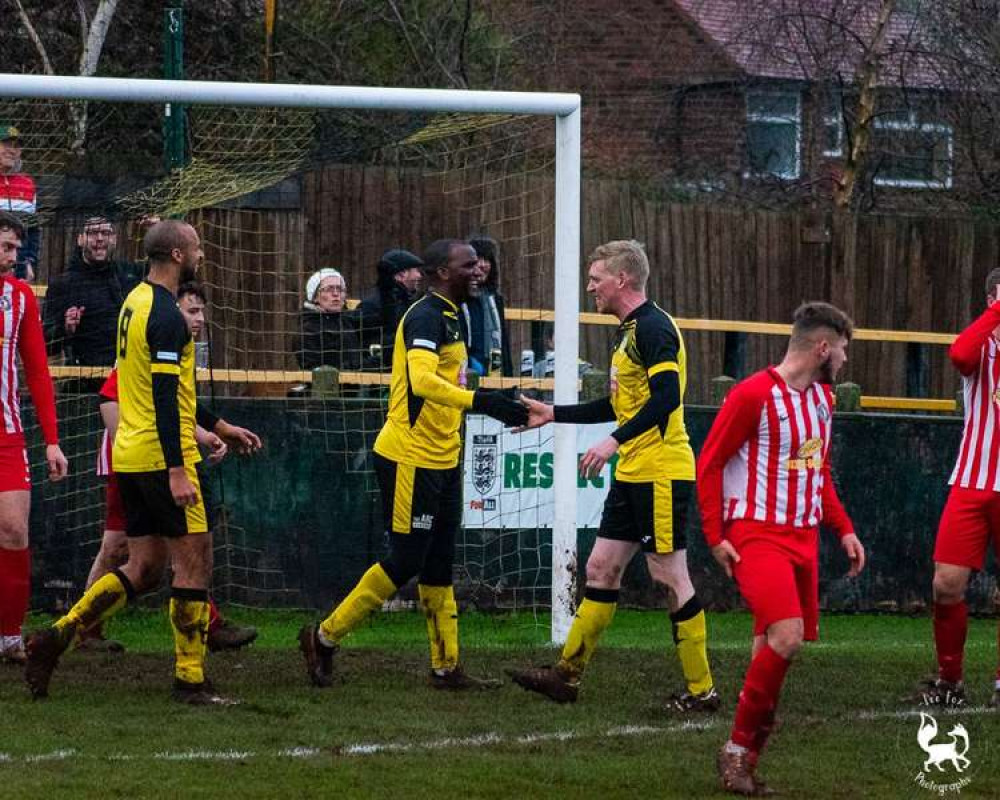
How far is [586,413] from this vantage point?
28.2 feet

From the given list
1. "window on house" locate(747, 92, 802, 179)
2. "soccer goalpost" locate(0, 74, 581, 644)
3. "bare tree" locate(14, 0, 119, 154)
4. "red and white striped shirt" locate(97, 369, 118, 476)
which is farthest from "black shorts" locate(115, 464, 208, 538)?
"window on house" locate(747, 92, 802, 179)

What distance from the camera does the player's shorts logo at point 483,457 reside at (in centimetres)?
1162

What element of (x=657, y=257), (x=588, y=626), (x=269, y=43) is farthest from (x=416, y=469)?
(x=269, y=43)

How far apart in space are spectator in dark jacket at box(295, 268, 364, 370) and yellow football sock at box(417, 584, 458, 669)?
3346mm

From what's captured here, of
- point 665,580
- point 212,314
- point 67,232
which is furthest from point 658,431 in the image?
point 67,232

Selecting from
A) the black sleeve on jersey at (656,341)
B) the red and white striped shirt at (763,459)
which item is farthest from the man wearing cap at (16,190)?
the red and white striped shirt at (763,459)

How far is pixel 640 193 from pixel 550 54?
594 cm

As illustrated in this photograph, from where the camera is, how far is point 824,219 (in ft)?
60.9

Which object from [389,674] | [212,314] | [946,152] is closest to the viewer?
[389,674]

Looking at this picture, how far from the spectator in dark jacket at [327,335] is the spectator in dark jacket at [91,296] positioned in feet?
4.26

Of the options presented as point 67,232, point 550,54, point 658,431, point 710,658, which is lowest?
point 710,658

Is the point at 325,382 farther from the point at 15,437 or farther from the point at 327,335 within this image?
the point at 15,437

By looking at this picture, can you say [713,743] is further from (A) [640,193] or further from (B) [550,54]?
(B) [550,54]

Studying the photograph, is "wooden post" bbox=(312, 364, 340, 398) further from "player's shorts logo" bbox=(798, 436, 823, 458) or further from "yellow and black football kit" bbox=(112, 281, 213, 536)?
"player's shorts logo" bbox=(798, 436, 823, 458)
